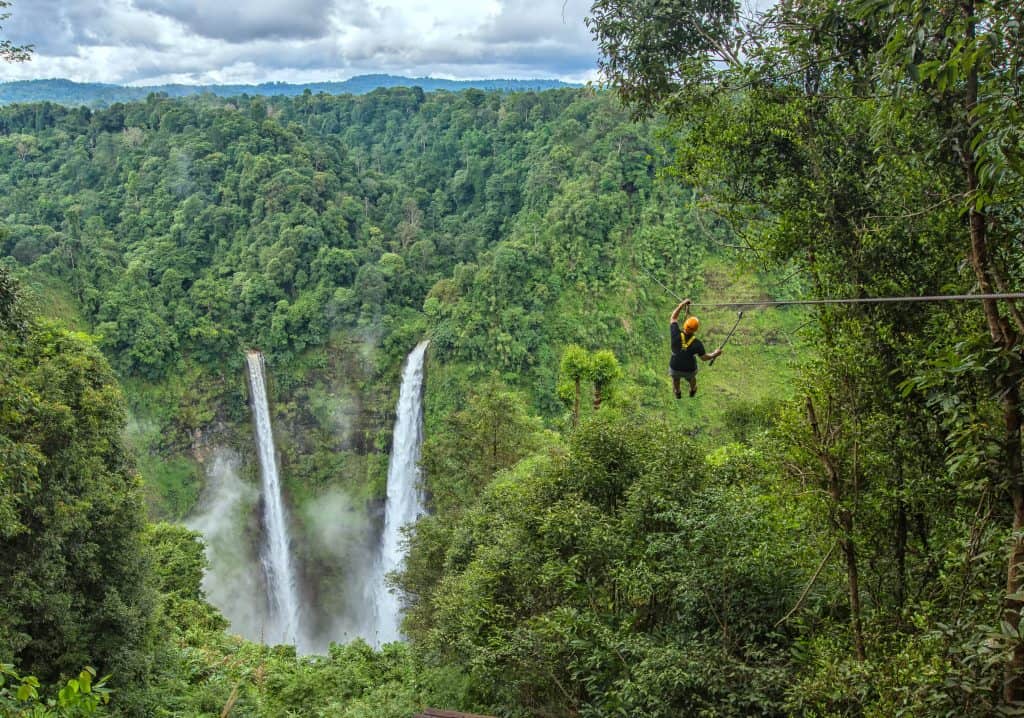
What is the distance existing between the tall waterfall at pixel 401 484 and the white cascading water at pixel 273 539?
3.85 meters

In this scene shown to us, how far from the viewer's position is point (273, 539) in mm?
30531

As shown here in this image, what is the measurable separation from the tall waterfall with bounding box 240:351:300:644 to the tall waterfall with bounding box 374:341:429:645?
3.86 m

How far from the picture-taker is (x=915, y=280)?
5574mm

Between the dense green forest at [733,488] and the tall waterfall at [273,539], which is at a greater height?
the dense green forest at [733,488]

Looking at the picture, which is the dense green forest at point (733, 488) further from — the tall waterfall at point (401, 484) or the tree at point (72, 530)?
the tall waterfall at point (401, 484)

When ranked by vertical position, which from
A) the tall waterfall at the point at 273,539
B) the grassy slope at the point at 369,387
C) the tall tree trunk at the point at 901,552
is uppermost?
the tall tree trunk at the point at 901,552

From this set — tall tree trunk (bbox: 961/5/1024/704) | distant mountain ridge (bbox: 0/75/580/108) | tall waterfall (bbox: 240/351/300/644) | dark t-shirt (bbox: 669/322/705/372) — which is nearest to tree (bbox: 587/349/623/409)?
dark t-shirt (bbox: 669/322/705/372)

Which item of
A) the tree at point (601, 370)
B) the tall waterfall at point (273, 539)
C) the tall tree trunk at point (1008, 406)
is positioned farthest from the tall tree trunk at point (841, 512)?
the tall waterfall at point (273, 539)

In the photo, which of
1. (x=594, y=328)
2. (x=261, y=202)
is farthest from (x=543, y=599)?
(x=261, y=202)

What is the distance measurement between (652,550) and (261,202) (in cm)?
3468

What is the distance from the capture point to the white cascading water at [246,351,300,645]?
28.7 metres

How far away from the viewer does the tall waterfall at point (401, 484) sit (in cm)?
2909

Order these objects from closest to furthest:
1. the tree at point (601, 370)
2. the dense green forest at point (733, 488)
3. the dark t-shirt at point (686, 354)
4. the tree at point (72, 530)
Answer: the dense green forest at point (733, 488)
the dark t-shirt at point (686, 354)
the tree at point (72, 530)
the tree at point (601, 370)

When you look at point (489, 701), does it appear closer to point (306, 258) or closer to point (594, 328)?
point (594, 328)
